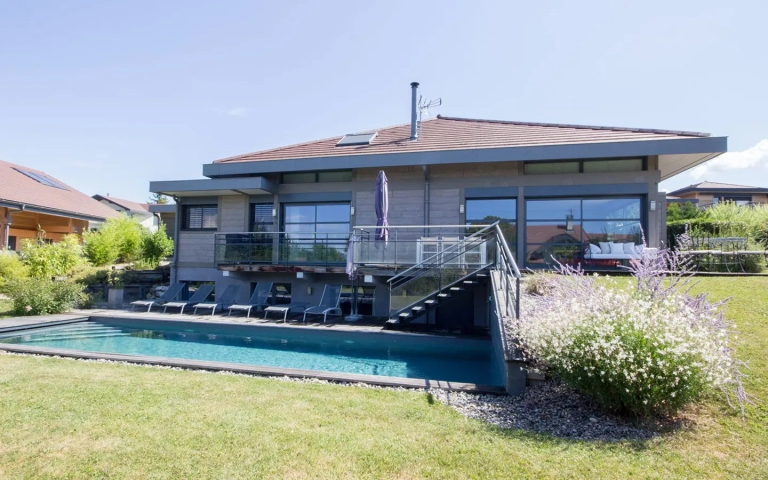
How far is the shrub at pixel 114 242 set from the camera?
2105 cm

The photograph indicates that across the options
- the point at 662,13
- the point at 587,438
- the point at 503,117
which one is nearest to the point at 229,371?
the point at 587,438

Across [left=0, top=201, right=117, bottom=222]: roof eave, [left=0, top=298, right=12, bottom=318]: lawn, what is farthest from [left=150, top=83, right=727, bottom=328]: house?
[left=0, top=201, right=117, bottom=222]: roof eave

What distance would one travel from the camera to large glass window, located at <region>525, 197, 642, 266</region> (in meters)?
13.0

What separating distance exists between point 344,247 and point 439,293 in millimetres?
4186

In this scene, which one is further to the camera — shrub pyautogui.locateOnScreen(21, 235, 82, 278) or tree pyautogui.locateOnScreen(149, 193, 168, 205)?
tree pyautogui.locateOnScreen(149, 193, 168, 205)

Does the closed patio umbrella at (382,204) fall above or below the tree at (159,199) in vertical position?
below

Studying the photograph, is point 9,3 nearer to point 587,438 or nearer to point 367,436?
point 367,436

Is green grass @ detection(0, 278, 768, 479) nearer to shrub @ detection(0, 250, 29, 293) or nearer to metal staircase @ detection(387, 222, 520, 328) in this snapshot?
metal staircase @ detection(387, 222, 520, 328)

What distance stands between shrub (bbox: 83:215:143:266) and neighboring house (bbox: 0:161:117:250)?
14.7 feet

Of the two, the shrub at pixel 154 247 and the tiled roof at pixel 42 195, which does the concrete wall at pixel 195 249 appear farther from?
the tiled roof at pixel 42 195

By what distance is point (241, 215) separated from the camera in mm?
16688

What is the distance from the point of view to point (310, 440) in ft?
13.0

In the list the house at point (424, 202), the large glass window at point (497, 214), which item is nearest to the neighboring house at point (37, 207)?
the house at point (424, 202)

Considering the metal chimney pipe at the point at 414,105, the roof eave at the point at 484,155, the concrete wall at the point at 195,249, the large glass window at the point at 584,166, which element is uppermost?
the metal chimney pipe at the point at 414,105
